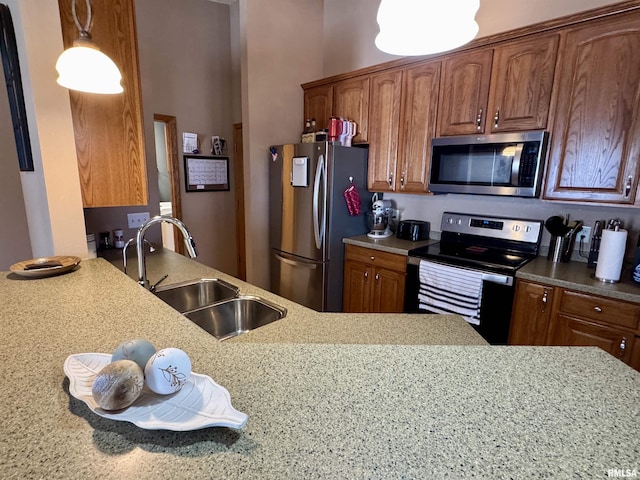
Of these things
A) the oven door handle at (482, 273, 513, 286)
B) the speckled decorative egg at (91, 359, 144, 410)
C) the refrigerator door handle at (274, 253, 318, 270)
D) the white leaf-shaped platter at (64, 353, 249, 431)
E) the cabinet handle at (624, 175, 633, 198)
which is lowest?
the refrigerator door handle at (274, 253, 318, 270)

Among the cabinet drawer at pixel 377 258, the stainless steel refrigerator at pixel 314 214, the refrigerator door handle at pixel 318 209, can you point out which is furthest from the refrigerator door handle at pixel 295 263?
the cabinet drawer at pixel 377 258

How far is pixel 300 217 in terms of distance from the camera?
2.94 m

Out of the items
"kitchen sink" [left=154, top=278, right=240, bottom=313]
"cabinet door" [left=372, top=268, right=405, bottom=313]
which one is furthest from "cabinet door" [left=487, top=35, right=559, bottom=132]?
"kitchen sink" [left=154, top=278, right=240, bottom=313]

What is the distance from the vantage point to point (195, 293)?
1.80 meters

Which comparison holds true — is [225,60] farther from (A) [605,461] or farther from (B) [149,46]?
(A) [605,461]

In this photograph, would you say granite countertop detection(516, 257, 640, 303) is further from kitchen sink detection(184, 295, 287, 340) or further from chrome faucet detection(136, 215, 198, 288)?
chrome faucet detection(136, 215, 198, 288)

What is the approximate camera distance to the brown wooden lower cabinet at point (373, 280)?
2.55 meters

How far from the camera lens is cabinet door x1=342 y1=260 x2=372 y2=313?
2781mm

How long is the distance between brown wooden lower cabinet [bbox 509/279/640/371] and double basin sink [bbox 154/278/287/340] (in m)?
1.46

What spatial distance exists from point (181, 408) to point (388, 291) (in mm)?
2169

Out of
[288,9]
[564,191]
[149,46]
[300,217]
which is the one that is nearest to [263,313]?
[300,217]

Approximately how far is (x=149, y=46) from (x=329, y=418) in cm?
412

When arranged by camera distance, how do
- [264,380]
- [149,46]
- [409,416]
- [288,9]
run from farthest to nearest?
[149,46], [288,9], [264,380], [409,416]

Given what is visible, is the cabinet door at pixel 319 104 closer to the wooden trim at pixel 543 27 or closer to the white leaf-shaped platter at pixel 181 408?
the wooden trim at pixel 543 27
